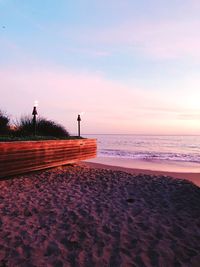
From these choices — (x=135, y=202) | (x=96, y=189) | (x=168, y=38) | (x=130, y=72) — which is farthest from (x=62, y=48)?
(x=135, y=202)

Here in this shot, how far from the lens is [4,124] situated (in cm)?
1236

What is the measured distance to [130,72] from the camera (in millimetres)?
20859

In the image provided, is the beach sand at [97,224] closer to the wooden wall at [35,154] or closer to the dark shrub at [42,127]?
the wooden wall at [35,154]

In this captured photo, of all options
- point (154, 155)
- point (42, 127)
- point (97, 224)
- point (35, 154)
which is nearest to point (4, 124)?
point (42, 127)

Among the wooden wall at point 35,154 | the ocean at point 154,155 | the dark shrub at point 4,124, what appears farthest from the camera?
the ocean at point 154,155

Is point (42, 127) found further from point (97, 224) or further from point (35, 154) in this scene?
point (97, 224)

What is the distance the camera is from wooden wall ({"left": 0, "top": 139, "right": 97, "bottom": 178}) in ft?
25.9

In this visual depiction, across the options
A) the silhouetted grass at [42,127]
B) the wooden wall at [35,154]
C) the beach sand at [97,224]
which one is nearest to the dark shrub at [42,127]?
the silhouetted grass at [42,127]

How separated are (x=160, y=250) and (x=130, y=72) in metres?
17.7

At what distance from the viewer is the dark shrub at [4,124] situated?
1206 centimetres

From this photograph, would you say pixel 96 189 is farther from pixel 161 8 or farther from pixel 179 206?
pixel 161 8

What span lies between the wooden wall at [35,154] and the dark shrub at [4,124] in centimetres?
271

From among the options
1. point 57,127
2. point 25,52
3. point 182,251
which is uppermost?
point 25,52

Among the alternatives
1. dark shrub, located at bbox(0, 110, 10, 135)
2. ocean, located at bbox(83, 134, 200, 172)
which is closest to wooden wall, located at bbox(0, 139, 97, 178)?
dark shrub, located at bbox(0, 110, 10, 135)
